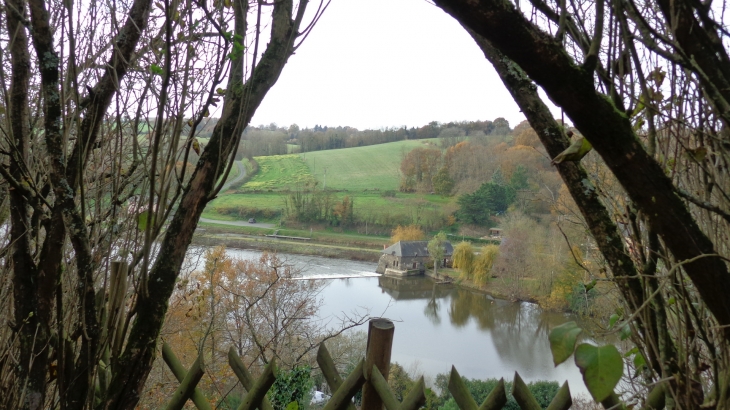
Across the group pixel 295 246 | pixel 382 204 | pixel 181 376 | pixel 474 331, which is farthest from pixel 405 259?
pixel 181 376

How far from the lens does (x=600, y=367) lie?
1.57ft

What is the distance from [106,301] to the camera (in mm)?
1086

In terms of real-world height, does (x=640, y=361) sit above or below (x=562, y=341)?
below

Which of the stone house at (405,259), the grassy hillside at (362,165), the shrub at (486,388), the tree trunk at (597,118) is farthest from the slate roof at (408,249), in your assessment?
the tree trunk at (597,118)

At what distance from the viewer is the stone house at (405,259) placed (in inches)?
465

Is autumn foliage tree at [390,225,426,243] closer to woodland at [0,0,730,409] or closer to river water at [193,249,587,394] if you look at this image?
river water at [193,249,587,394]

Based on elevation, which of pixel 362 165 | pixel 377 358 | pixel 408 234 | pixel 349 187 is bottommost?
pixel 408 234

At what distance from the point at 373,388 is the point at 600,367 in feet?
3.04

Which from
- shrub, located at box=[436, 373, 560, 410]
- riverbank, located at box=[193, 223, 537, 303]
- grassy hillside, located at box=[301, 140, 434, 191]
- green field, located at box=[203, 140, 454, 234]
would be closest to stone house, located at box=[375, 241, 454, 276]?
riverbank, located at box=[193, 223, 537, 303]

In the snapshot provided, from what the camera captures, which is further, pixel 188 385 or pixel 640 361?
pixel 188 385

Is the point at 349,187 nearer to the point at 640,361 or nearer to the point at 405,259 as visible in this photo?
the point at 405,259

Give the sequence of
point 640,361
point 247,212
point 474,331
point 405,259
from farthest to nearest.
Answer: point 247,212
point 405,259
point 474,331
point 640,361

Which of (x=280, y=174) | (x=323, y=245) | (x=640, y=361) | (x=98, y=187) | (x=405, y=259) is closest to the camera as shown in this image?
(x=640, y=361)

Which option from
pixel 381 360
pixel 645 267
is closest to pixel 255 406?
pixel 381 360
